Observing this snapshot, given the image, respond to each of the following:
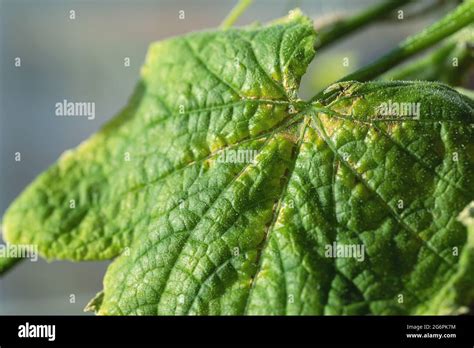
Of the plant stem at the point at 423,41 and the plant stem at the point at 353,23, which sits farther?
the plant stem at the point at 353,23

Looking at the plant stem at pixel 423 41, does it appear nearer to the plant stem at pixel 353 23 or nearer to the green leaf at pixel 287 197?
→ the green leaf at pixel 287 197

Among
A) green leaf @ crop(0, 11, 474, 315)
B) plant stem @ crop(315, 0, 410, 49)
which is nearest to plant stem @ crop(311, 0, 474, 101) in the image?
green leaf @ crop(0, 11, 474, 315)

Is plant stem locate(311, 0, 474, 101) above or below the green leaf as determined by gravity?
above

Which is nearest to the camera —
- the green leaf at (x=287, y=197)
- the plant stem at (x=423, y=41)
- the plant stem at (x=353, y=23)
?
the green leaf at (x=287, y=197)

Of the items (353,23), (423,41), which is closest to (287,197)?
(423,41)

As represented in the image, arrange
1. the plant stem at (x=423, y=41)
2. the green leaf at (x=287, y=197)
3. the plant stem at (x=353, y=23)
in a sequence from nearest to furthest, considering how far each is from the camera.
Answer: the green leaf at (x=287, y=197), the plant stem at (x=423, y=41), the plant stem at (x=353, y=23)

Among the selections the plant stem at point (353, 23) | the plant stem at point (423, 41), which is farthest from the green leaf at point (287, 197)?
the plant stem at point (353, 23)

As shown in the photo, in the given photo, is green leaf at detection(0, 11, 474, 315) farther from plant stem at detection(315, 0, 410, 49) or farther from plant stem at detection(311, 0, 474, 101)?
plant stem at detection(315, 0, 410, 49)

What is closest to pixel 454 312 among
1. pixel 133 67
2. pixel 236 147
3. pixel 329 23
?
pixel 236 147
